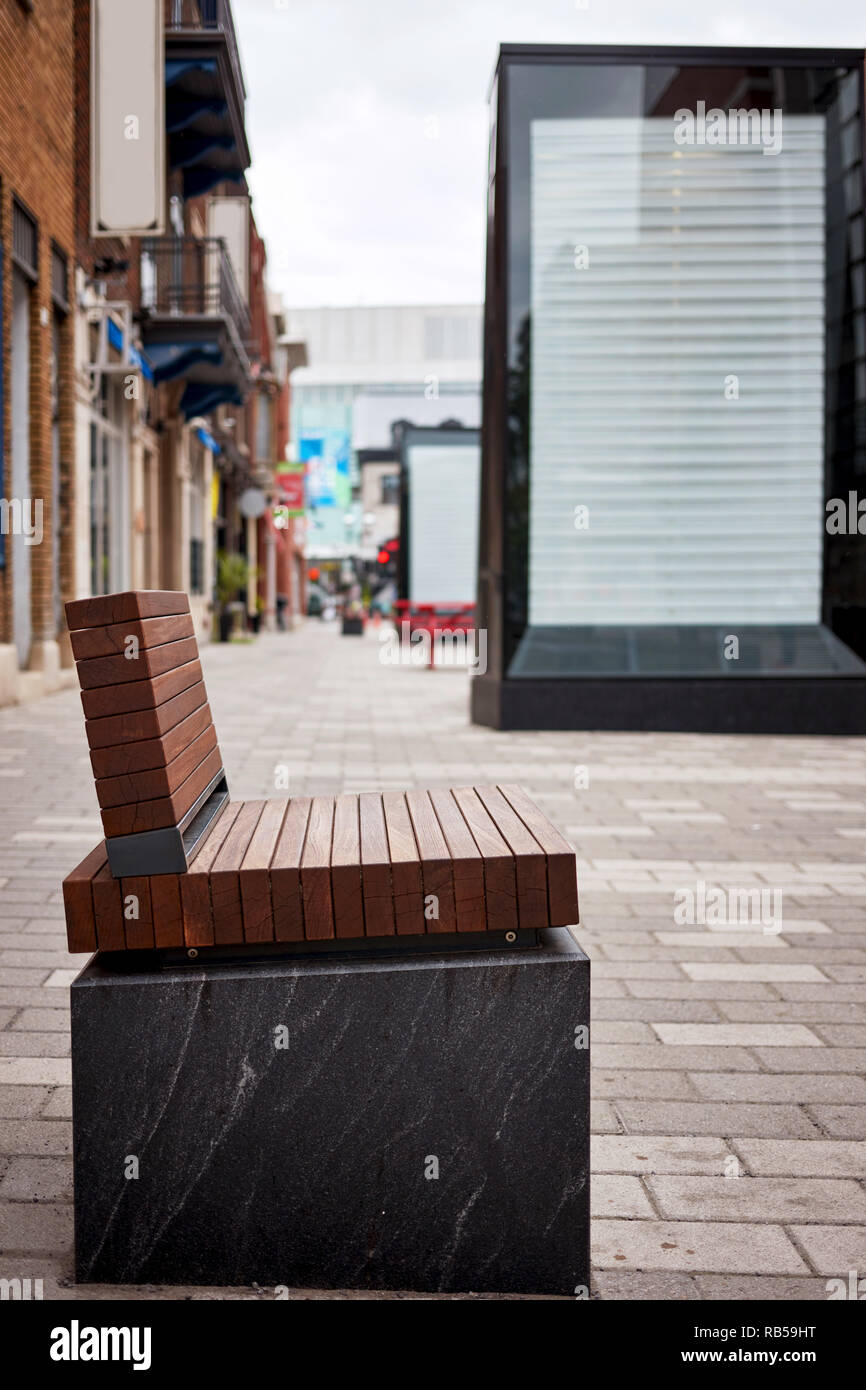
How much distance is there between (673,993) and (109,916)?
2.35 meters

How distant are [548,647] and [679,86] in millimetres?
4702

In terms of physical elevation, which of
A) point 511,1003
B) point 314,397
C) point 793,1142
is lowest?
point 793,1142

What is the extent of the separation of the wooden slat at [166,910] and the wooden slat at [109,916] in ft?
0.18

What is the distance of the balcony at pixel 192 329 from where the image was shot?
22.2 metres

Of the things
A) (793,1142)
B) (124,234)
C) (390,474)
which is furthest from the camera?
(390,474)

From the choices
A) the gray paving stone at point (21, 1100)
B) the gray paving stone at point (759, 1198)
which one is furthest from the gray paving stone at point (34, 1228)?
the gray paving stone at point (759, 1198)

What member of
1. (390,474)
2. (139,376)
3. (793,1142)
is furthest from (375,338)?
(793,1142)

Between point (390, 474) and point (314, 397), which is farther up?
point (314, 397)

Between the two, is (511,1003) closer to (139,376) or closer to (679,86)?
(679,86)

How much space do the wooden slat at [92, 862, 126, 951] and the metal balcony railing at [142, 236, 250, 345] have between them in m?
18.8

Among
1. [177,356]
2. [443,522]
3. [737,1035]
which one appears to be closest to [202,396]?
[177,356]

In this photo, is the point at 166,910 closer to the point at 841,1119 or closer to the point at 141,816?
the point at 141,816
